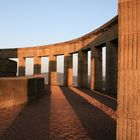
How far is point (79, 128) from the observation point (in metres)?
7.06

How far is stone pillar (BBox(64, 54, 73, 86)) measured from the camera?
30.7m

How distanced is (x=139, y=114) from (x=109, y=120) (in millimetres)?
4285

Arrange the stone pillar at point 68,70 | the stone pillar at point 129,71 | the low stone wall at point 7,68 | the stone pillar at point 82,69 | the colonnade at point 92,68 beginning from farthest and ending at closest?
the stone pillar at point 68,70
the stone pillar at point 82,69
the colonnade at point 92,68
the low stone wall at point 7,68
the stone pillar at point 129,71

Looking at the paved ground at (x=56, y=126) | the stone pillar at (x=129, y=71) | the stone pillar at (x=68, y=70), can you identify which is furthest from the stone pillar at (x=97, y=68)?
the stone pillar at (x=129, y=71)

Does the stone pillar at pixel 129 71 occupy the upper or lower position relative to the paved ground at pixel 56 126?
upper

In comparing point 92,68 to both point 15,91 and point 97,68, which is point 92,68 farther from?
point 15,91

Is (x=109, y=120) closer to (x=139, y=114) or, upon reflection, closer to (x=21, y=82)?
(x=139, y=114)

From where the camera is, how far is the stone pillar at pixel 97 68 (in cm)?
2395

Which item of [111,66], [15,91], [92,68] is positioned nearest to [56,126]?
[15,91]

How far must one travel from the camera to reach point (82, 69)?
27891 millimetres

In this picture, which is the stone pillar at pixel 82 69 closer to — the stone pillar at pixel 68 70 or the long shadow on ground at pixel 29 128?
the stone pillar at pixel 68 70

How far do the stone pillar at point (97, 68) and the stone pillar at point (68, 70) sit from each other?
23.5ft

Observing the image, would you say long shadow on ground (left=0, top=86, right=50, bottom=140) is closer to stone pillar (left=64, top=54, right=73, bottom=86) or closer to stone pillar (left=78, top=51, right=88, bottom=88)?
stone pillar (left=78, top=51, right=88, bottom=88)

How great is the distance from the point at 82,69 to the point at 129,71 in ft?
77.7
